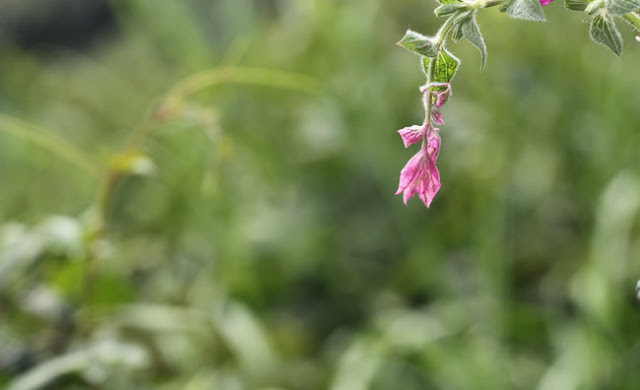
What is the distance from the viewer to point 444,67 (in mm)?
343

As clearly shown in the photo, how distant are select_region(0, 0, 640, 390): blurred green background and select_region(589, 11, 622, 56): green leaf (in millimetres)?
489

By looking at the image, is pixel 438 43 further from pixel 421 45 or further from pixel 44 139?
pixel 44 139

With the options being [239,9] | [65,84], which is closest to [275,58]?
[239,9]

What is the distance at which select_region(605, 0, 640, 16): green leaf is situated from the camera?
0.30 m

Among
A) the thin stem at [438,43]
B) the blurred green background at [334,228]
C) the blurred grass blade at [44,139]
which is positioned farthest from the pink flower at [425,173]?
the blurred grass blade at [44,139]

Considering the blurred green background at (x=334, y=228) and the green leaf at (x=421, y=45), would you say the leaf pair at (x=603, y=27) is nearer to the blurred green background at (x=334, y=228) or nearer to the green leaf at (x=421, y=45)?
the green leaf at (x=421, y=45)

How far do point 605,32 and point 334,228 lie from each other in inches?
42.3

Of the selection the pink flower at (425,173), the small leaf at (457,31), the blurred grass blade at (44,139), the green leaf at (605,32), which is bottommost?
the pink flower at (425,173)

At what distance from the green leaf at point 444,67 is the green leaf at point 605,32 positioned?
0.20ft

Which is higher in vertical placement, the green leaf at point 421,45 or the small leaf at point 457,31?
the small leaf at point 457,31

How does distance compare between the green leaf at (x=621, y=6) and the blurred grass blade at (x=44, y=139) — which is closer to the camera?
the green leaf at (x=621, y=6)

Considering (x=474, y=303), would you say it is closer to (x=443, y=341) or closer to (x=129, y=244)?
(x=443, y=341)

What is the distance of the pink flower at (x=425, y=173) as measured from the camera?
0.35 m

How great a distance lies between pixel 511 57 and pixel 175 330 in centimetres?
85
